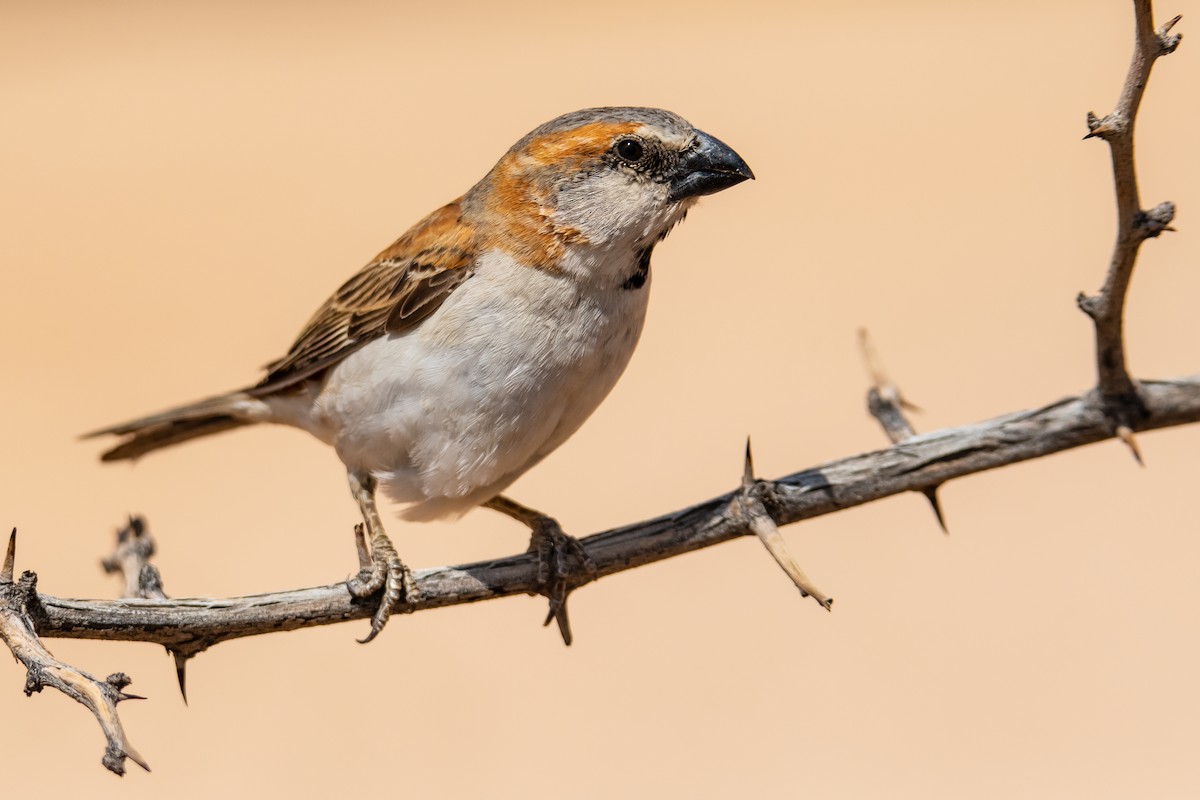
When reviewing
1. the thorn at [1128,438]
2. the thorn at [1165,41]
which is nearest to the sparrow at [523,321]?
the thorn at [1128,438]

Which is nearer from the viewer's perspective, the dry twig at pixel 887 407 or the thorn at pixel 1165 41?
the thorn at pixel 1165 41

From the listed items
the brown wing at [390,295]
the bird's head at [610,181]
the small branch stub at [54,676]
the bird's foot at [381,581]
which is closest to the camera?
the small branch stub at [54,676]

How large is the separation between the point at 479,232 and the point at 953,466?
2.08 meters

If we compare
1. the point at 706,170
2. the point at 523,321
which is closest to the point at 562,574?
the point at 523,321

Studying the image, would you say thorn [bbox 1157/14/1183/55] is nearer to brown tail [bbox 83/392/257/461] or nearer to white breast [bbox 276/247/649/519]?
white breast [bbox 276/247/649/519]

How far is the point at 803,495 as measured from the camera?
4105 millimetres

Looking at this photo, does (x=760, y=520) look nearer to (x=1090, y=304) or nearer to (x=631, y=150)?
(x=1090, y=304)

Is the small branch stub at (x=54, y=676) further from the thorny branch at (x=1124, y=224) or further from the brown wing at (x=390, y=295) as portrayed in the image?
the thorny branch at (x=1124, y=224)

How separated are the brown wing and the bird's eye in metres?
0.74

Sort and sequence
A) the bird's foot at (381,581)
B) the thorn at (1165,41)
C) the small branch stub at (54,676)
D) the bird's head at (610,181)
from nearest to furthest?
the small branch stub at (54,676), the thorn at (1165,41), the bird's foot at (381,581), the bird's head at (610,181)

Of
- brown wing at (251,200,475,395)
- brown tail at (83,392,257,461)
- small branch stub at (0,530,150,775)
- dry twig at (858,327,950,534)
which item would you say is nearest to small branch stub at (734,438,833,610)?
dry twig at (858,327,950,534)

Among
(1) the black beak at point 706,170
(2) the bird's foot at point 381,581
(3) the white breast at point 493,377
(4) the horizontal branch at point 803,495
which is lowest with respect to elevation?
(4) the horizontal branch at point 803,495

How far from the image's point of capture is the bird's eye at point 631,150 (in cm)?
451

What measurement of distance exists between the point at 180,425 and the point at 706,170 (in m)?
3.09
